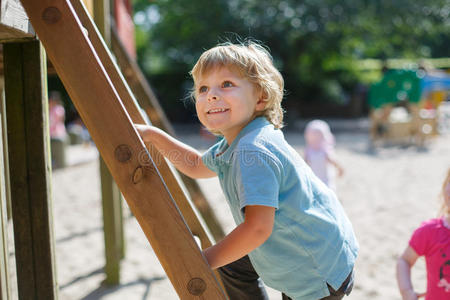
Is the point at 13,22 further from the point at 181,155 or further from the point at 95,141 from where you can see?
the point at 181,155

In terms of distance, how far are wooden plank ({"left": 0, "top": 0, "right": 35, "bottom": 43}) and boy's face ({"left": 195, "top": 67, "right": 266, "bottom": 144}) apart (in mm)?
714

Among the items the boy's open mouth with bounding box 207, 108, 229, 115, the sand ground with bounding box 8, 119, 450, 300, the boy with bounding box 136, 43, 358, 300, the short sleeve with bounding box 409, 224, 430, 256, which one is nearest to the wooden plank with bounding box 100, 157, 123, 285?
the sand ground with bounding box 8, 119, 450, 300

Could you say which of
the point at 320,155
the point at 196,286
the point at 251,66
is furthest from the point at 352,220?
the point at 196,286

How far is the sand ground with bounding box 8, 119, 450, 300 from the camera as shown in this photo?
3.41m

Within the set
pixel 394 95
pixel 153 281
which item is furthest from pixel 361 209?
pixel 394 95

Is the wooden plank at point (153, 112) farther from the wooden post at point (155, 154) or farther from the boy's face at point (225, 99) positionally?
the boy's face at point (225, 99)

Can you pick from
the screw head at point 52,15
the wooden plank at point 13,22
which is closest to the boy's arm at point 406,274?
the screw head at point 52,15

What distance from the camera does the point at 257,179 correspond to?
1.20m

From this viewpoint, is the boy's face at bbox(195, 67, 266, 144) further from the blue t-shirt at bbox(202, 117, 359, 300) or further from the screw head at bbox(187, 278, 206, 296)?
the screw head at bbox(187, 278, 206, 296)

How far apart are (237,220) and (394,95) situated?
40.3ft

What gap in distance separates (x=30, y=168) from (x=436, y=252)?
1.75 m

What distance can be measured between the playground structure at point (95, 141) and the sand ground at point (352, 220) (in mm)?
1099

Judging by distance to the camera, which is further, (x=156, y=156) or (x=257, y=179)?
(x=156, y=156)

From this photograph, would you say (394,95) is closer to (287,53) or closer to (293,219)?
(287,53)
